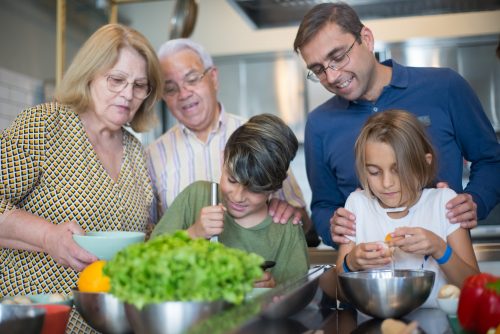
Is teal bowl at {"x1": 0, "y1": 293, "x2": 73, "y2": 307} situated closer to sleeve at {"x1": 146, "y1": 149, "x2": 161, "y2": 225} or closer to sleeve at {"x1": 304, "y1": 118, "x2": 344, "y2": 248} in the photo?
sleeve at {"x1": 146, "y1": 149, "x2": 161, "y2": 225}

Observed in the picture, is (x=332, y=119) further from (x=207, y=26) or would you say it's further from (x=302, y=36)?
(x=207, y=26)

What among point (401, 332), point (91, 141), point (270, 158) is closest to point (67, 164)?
point (91, 141)

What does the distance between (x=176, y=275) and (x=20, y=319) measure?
307mm

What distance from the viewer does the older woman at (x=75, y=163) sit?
1959 millimetres

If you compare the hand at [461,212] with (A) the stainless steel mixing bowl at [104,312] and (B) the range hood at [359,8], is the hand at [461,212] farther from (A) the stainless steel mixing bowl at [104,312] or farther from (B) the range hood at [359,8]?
(B) the range hood at [359,8]

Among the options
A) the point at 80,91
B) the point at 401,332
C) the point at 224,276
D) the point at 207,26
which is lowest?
the point at 401,332

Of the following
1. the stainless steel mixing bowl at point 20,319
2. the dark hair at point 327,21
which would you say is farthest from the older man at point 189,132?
the stainless steel mixing bowl at point 20,319

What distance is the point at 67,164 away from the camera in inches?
81.5

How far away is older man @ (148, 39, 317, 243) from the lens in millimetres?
2637

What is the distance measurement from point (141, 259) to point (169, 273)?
6 centimetres

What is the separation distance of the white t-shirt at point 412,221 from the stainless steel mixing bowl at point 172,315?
1004mm

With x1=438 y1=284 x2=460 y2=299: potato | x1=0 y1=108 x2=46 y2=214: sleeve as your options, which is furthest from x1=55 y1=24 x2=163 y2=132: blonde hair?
x1=438 y1=284 x2=460 y2=299: potato

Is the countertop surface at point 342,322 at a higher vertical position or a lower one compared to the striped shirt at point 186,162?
lower

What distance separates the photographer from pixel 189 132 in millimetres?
2756
